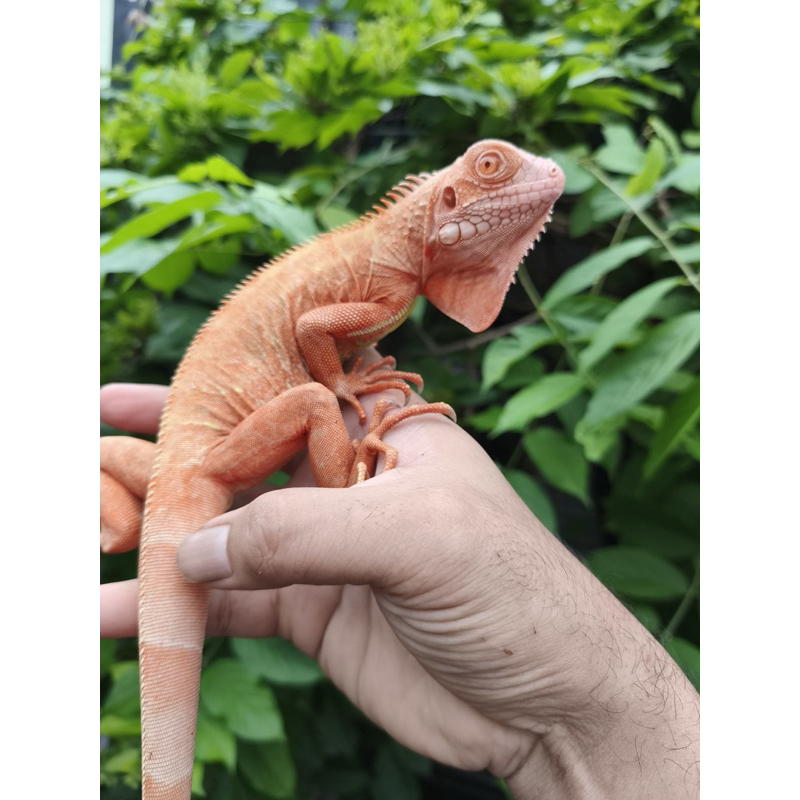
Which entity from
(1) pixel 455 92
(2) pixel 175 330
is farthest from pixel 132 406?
(1) pixel 455 92

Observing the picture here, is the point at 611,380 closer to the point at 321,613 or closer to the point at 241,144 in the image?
the point at 321,613

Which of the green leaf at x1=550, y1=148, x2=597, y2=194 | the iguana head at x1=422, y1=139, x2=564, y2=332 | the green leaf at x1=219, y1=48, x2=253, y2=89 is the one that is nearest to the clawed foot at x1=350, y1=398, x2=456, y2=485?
the iguana head at x1=422, y1=139, x2=564, y2=332

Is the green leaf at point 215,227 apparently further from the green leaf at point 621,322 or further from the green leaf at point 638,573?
the green leaf at point 638,573

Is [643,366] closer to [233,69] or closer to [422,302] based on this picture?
[422,302]

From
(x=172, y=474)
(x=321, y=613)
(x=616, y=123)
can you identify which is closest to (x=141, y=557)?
(x=172, y=474)

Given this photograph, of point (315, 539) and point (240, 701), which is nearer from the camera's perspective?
point (315, 539)

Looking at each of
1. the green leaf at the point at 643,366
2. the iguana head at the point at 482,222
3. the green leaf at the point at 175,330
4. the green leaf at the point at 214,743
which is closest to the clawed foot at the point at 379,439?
the iguana head at the point at 482,222

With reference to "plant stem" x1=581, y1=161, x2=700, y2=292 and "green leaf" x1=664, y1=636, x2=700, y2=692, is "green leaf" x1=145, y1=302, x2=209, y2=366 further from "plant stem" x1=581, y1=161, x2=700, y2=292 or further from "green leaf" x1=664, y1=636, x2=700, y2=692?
"green leaf" x1=664, y1=636, x2=700, y2=692
